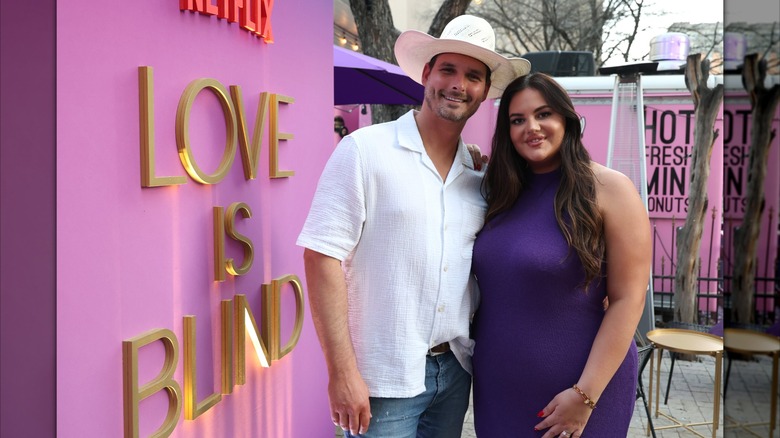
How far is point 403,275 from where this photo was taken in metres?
2.45

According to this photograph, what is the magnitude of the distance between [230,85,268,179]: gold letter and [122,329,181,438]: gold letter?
84 centimetres

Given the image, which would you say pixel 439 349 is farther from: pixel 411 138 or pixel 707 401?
pixel 707 401

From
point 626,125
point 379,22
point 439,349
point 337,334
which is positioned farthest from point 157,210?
point 626,125

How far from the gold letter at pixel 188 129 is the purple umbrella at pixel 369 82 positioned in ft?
10.4

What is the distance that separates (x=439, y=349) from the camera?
2.58 metres

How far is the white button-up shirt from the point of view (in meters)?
2.38

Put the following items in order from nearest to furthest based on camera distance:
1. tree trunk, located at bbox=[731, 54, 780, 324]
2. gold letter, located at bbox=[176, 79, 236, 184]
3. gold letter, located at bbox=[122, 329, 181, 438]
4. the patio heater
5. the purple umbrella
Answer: tree trunk, located at bbox=[731, 54, 780, 324] → gold letter, located at bbox=[122, 329, 181, 438] → gold letter, located at bbox=[176, 79, 236, 184] → the purple umbrella → the patio heater

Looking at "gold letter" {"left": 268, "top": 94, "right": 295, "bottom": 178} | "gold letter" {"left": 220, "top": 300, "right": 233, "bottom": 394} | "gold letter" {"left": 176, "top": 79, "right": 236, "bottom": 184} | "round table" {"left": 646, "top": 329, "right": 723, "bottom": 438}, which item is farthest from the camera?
"round table" {"left": 646, "top": 329, "right": 723, "bottom": 438}

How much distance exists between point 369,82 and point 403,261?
15.4ft

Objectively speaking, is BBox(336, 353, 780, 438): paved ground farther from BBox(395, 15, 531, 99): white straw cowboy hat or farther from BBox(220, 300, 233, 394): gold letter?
BBox(220, 300, 233, 394): gold letter

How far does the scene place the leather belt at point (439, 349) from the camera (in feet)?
8.40

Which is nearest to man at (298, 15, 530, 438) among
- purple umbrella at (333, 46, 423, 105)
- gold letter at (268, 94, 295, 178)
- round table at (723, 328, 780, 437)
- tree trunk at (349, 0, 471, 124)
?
gold letter at (268, 94, 295, 178)

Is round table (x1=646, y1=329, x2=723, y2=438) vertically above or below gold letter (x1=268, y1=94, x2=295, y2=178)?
below

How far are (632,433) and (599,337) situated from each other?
3.96 m
